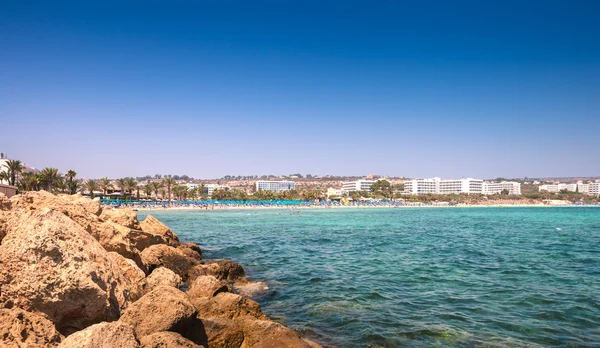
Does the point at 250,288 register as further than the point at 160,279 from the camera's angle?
Yes

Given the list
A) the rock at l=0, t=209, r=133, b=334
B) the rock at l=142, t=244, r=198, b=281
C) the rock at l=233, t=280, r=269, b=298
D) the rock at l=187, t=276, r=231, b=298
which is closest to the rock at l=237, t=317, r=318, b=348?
the rock at l=187, t=276, r=231, b=298

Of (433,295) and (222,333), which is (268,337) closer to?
(222,333)

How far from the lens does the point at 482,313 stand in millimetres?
10367

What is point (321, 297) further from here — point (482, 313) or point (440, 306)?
point (482, 313)

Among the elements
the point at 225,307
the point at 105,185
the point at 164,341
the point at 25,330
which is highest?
the point at 105,185

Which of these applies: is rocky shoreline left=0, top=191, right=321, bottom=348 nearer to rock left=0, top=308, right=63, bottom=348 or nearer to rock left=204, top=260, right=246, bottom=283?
rock left=0, top=308, right=63, bottom=348

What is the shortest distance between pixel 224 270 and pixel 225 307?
5687mm

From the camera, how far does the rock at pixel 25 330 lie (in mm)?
4434

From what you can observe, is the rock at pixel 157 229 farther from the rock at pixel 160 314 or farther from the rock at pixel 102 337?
the rock at pixel 102 337

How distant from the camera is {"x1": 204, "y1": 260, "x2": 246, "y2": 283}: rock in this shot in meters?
13.1

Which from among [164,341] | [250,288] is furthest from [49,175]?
[164,341]

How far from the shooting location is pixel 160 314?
593 cm

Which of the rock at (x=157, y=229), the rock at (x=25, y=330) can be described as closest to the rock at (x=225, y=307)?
the rock at (x=25, y=330)

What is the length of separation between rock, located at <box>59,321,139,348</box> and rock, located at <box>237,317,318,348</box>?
2817 mm
